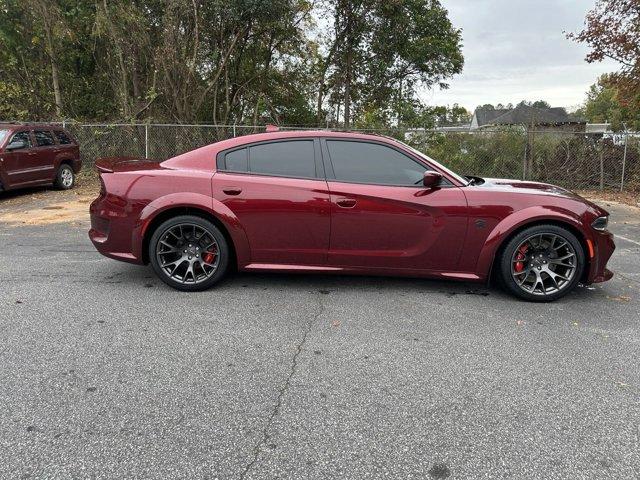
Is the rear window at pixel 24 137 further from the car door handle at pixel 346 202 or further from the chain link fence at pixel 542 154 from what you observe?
the car door handle at pixel 346 202

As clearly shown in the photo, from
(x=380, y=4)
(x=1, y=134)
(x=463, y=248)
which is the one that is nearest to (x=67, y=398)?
(x=463, y=248)

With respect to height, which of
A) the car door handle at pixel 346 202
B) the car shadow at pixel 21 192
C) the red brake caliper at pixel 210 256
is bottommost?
the red brake caliper at pixel 210 256

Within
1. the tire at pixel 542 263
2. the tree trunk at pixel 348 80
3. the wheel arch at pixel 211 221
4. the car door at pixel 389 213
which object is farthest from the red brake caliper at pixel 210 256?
the tree trunk at pixel 348 80

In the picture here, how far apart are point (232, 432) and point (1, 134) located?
420 inches

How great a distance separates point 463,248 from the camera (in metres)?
4.39

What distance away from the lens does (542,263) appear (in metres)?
4.41

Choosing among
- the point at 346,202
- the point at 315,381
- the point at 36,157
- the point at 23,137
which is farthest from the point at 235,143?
the point at 36,157

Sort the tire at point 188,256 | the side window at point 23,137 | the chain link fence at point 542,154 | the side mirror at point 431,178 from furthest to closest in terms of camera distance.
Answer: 1. the chain link fence at point 542,154
2. the side window at point 23,137
3. the tire at point 188,256
4. the side mirror at point 431,178

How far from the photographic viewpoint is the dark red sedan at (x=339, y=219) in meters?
4.36

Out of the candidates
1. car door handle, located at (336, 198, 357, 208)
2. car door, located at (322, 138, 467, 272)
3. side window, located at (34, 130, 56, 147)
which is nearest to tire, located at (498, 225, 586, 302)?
car door, located at (322, 138, 467, 272)

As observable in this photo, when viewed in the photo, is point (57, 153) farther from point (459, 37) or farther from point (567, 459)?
point (459, 37)

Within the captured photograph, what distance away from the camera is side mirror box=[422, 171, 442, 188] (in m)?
4.32

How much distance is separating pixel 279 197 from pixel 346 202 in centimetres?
62

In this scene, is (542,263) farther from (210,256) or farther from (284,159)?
(210,256)
